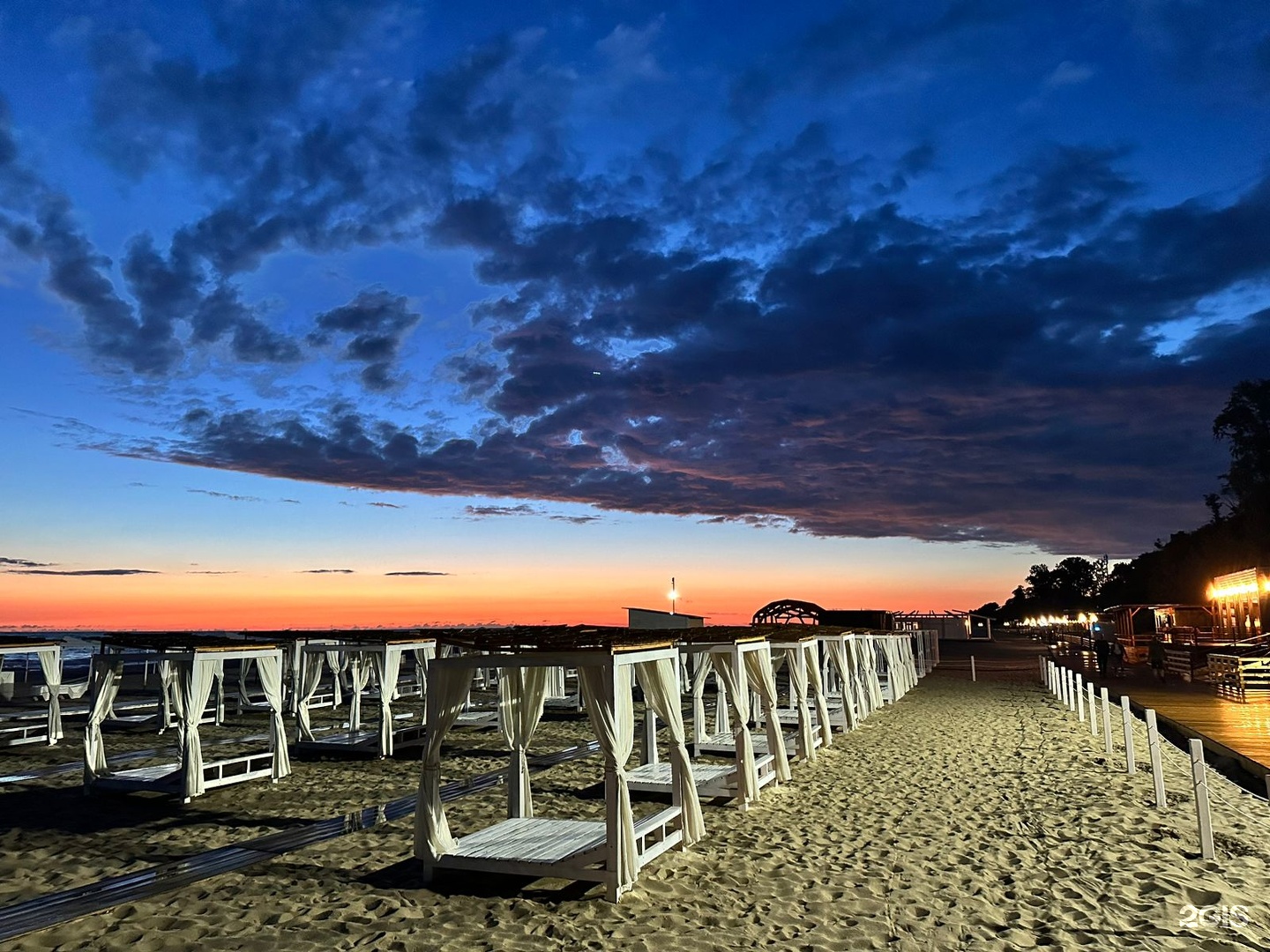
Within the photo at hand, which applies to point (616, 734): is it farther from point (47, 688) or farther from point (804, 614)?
point (804, 614)

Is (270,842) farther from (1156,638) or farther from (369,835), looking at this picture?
(1156,638)

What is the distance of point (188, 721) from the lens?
11695 millimetres

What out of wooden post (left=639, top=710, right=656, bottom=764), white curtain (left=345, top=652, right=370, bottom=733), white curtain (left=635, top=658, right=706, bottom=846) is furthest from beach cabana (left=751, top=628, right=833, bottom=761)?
white curtain (left=345, top=652, right=370, bottom=733)

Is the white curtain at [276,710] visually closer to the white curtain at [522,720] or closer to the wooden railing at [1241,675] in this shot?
the white curtain at [522,720]

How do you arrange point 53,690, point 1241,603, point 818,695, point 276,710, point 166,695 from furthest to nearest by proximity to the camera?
point 1241,603, point 166,695, point 53,690, point 818,695, point 276,710

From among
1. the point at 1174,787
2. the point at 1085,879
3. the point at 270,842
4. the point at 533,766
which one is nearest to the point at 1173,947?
the point at 1085,879

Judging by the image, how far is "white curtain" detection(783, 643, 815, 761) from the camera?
13.5 meters

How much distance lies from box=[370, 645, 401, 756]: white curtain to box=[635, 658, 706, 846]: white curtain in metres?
8.15

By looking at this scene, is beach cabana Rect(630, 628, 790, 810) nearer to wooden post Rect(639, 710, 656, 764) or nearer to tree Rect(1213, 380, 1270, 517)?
wooden post Rect(639, 710, 656, 764)

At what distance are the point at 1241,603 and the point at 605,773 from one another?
34.5m

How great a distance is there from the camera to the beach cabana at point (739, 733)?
34.5 ft

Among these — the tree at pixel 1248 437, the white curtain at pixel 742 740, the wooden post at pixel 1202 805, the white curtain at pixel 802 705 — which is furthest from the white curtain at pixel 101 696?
the tree at pixel 1248 437

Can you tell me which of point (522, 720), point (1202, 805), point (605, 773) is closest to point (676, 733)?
point (605, 773)

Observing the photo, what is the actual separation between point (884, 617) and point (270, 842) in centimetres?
4417
